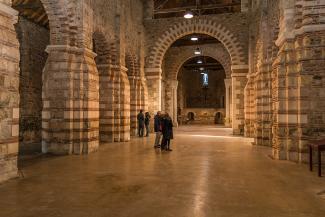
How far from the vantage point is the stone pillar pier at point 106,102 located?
509 inches

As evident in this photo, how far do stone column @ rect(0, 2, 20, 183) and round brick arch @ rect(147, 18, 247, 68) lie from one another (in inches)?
482

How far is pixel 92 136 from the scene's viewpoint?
1034cm

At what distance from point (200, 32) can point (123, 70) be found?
6.52 metres

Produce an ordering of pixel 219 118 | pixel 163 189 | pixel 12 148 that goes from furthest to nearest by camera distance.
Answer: pixel 219 118 < pixel 12 148 < pixel 163 189

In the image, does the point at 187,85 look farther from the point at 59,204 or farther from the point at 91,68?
the point at 59,204

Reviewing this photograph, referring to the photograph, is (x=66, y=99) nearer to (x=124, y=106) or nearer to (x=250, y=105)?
(x=124, y=106)

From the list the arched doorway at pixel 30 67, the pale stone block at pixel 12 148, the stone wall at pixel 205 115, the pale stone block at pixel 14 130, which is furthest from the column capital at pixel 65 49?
the stone wall at pixel 205 115

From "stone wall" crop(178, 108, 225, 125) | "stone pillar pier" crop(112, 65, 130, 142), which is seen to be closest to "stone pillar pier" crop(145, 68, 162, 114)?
"stone pillar pier" crop(112, 65, 130, 142)

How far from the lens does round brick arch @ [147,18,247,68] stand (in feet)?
56.7

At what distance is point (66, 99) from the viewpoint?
31.2 ft

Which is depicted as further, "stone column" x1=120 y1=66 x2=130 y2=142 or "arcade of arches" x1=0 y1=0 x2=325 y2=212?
"stone column" x1=120 y1=66 x2=130 y2=142

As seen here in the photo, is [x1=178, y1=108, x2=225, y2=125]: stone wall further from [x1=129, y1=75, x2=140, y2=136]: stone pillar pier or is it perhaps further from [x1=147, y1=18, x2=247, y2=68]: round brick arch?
[x1=129, y1=75, x2=140, y2=136]: stone pillar pier

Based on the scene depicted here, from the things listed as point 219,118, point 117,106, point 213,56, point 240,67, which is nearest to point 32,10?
point 117,106

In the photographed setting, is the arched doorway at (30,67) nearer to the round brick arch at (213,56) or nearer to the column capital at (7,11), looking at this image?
the column capital at (7,11)
